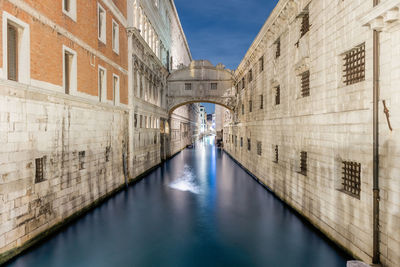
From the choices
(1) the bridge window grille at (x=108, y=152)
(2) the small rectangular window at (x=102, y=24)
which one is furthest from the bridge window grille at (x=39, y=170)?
(2) the small rectangular window at (x=102, y=24)

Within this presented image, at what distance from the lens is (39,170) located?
8734mm

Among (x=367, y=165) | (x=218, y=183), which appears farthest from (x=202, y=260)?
(x=218, y=183)

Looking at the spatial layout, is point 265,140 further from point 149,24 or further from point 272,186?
point 149,24

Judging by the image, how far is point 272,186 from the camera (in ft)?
51.7

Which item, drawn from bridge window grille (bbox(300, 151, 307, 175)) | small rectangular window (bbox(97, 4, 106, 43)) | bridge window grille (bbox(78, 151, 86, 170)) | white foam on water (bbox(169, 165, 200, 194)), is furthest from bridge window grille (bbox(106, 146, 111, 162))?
bridge window grille (bbox(300, 151, 307, 175))

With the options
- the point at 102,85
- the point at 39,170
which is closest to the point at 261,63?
the point at 102,85

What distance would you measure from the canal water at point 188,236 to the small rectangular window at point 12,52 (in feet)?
18.5

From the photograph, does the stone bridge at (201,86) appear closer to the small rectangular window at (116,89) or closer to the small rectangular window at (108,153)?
the small rectangular window at (116,89)

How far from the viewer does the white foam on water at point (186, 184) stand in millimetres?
16891

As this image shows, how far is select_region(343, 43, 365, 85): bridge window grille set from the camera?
7.37 meters

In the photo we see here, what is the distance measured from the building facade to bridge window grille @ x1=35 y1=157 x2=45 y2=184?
4cm

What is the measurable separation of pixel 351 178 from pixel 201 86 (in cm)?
2754

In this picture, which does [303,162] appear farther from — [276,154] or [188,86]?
[188,86]

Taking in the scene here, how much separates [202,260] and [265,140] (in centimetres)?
1163
